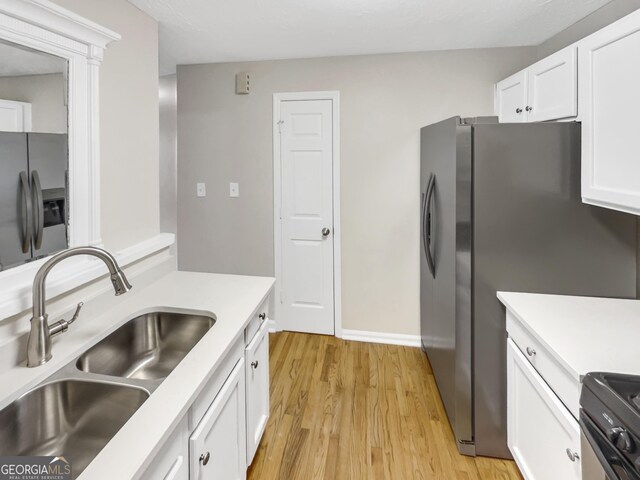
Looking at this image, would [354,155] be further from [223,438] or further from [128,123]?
[223,438]

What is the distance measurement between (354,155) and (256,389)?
201 centimetres

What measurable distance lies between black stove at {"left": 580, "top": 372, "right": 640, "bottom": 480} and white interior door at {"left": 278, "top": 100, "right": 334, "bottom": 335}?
2.30 metres

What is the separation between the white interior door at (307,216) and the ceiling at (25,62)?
186 cm

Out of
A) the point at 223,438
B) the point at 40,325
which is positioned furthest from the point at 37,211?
the point at 223,438

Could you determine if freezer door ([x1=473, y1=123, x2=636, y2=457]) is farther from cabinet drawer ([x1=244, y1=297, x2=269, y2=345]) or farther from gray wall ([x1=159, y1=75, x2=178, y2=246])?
gray wall ([x1=159, y1=75, x2=178, y2=246])

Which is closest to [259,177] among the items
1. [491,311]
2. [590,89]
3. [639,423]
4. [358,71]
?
[358,71]

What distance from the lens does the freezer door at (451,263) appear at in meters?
1.85

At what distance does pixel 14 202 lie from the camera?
129 centimetres

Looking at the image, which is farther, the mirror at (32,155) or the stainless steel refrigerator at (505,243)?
the stainless steel refrigerator at (505,243)

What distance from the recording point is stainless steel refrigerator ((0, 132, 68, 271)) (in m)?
1.27

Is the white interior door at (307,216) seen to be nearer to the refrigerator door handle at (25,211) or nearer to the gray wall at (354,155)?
the gray wall at (354,155)

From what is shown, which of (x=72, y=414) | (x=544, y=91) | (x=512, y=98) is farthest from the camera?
(x=512, y=98)

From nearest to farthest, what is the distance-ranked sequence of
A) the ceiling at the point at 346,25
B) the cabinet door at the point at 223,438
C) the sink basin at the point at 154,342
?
the cabinet door at the point at 223,438
the sink basin at the point at 154,342
the ceiling at the point at 346,25

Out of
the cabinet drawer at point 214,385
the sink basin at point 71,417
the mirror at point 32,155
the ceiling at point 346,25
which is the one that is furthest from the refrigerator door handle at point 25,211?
the ceiling at point 346,25
